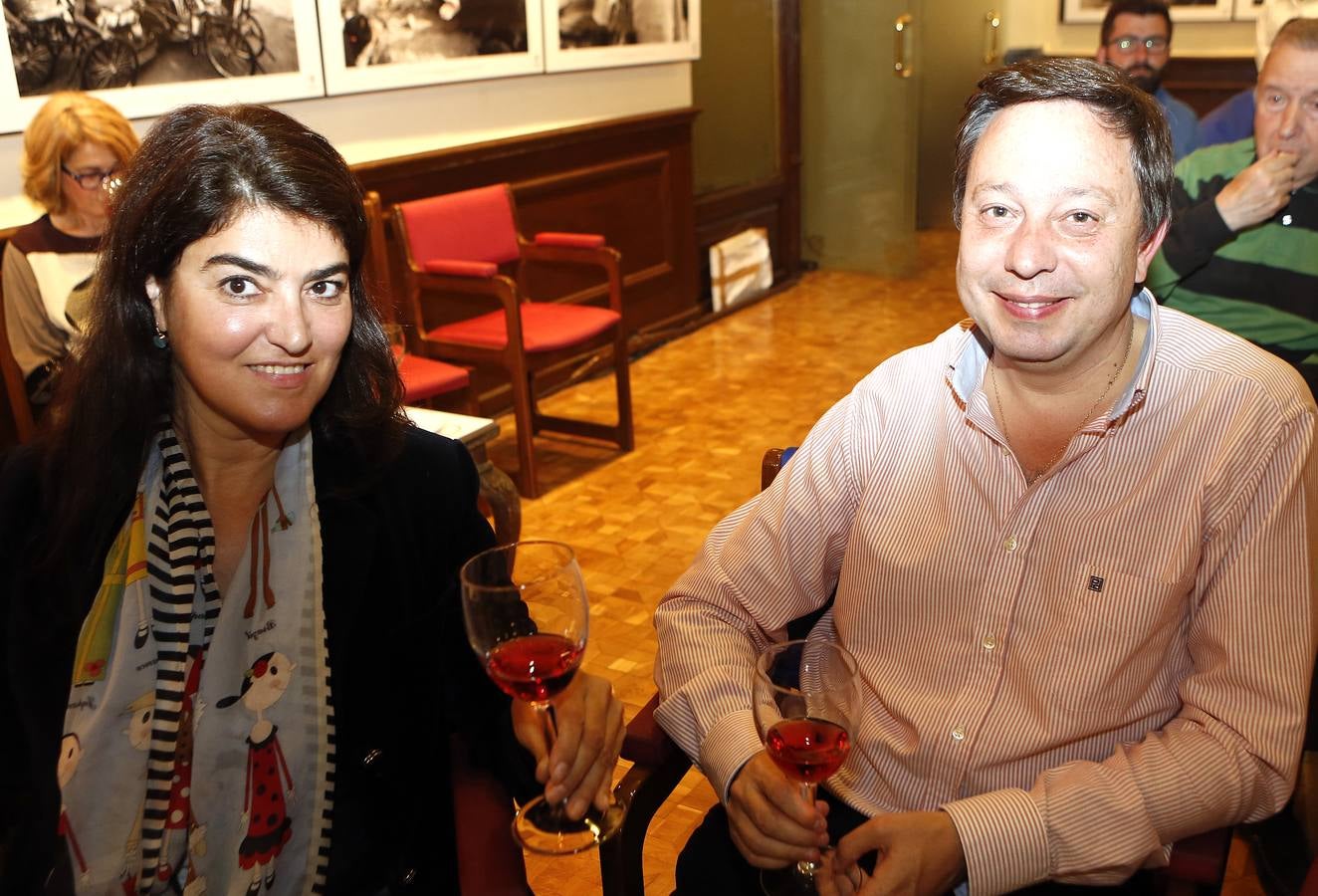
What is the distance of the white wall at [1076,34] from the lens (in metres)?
7.19

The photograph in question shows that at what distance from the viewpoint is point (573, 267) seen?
5773 mm

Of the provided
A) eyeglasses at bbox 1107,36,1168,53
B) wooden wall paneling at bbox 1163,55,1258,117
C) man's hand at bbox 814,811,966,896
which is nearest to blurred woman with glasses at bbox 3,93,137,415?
man's hand at bbox 814,811,966,896

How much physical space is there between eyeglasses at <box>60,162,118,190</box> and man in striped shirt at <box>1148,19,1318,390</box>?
9.74 ft

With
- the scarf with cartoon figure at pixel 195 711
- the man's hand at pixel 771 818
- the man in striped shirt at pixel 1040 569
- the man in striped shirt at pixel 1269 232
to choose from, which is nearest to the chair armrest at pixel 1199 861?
the man in striped shirt at pixel 1040 569

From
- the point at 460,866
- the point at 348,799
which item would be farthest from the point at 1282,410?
the point at 348,799

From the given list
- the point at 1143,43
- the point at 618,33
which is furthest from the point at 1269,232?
the point at 618,33

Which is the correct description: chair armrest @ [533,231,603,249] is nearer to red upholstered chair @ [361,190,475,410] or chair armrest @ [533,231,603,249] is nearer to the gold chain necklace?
red upholstered chair @ [361,190,475,410]

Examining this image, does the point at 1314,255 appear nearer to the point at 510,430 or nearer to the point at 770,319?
the point at 510,430

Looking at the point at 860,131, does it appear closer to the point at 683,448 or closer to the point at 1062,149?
the point at 683,448

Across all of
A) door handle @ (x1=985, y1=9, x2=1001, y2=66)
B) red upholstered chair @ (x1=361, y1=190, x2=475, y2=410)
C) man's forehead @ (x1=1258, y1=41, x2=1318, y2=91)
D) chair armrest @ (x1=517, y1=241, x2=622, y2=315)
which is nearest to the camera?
man's forehead @ (x1=1258, y1=41, x2=1318, y2=91)

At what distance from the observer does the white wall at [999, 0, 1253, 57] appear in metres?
7.19

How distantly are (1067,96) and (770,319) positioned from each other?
520 centimetres

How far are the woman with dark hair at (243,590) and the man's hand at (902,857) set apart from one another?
293mm

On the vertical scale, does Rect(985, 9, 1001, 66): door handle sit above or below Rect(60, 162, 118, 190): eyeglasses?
above
